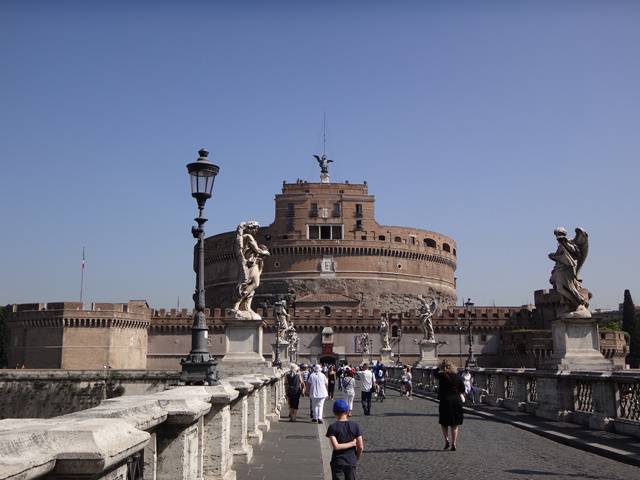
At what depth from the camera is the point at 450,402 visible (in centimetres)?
865

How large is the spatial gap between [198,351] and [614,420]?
5.98 metres

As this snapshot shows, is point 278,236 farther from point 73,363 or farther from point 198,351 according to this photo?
point 198,351

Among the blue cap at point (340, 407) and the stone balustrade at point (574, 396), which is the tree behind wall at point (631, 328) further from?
the blue cap at point (340, 407)

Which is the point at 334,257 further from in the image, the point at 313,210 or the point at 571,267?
the point at 571,267

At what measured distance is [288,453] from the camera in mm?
8414

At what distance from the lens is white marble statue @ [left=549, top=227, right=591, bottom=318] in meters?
11.8

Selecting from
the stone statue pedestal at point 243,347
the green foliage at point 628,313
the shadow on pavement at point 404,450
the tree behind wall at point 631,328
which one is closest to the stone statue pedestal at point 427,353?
the stone statue pedestal at point 243,347

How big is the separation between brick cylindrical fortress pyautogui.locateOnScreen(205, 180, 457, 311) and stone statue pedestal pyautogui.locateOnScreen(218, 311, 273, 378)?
168 ft

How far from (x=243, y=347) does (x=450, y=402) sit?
5.01m

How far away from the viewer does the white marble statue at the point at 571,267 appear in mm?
11758

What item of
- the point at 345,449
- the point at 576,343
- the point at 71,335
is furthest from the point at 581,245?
the point at 71,335

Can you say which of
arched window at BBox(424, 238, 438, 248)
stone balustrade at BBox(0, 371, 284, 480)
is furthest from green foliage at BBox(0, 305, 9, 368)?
stone balustrade at BBox(0, 371, 284, 480)

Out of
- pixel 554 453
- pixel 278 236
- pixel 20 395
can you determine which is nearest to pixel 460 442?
pixel 554 453

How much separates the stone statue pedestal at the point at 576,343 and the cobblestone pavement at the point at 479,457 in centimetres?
157
